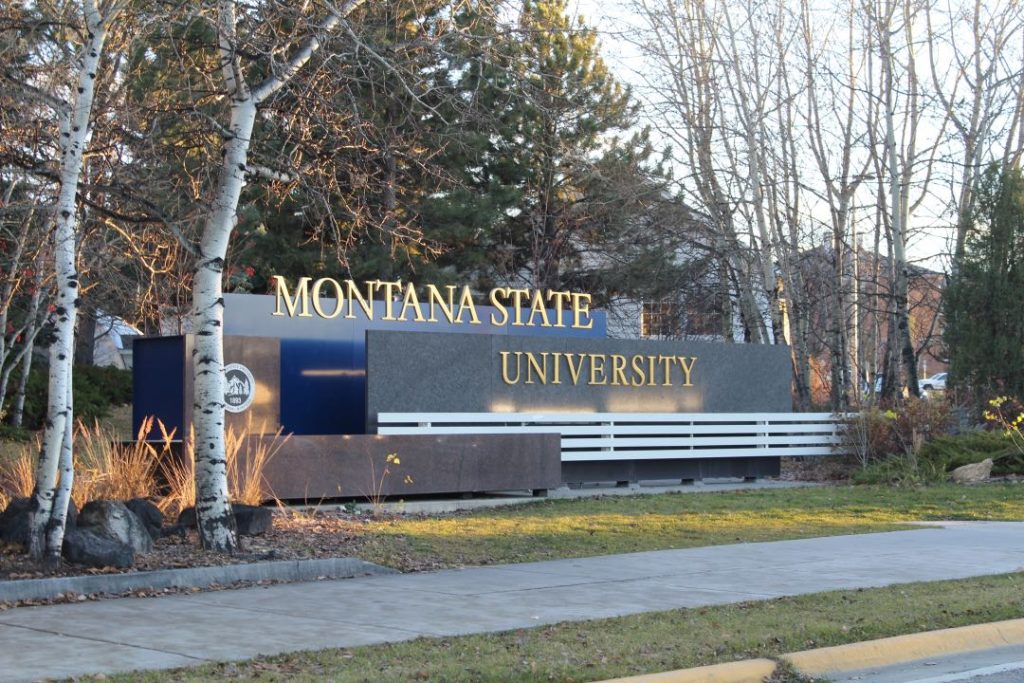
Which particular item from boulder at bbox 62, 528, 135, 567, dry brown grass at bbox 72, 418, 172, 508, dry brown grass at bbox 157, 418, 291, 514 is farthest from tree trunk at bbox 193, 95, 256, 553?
dry brown grass at bbox 72, 418, 172, 508

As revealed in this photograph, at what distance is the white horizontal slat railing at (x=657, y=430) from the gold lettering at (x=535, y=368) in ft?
2.11

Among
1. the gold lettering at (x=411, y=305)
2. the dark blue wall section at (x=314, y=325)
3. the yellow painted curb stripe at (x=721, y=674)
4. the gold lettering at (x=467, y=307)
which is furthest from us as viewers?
the gold lettering at (x=467, y=307)

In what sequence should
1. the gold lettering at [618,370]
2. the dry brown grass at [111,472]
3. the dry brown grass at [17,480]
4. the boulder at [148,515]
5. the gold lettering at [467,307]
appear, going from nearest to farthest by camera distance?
the boulder at [148,515] < the dry brown grass at [17,480] < the dry brown grass at [111,472] < the gold lettering at [467,307] < the gold lettering at [618,370]

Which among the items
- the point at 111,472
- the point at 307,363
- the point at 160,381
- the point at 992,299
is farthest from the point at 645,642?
the point at 992,299

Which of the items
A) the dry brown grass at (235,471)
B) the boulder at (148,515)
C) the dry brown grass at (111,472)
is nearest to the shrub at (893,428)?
the dry brown grass at (235,471)

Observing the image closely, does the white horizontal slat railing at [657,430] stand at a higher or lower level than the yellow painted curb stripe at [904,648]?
higher

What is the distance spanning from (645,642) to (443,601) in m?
2.58

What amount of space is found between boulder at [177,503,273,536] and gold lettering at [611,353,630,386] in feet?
35.0

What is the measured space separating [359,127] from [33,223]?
963 centimetres

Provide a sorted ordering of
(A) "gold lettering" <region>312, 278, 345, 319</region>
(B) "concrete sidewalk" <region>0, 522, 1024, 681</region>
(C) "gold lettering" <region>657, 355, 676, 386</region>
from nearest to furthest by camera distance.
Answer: (B) "concrete sidewalk" <region>0, 522, 1024, 681</region> < (A) "gold lettering" <region>312, 278, 345, 319</region> < (C) "gold lettering" <region>657, 355, 676, 386</region>

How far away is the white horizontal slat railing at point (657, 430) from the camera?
2130 centimetres

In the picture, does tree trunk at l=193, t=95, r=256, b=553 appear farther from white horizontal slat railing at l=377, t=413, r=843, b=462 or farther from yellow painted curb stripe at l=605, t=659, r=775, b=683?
white horizontal slat railing at l=377, t=413, r=843, b=462

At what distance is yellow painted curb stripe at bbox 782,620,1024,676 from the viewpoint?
8.58m

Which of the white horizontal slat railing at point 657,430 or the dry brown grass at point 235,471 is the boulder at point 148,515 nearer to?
the dry brown grass at point 235,471
